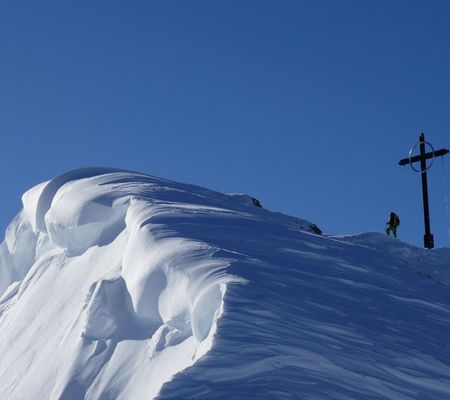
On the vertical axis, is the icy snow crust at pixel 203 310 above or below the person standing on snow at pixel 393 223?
below

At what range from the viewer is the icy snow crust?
5227 mm

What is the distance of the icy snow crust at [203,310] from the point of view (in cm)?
523

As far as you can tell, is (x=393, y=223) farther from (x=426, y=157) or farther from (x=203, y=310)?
(x=203, y=310)

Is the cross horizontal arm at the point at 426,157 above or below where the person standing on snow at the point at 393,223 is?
above

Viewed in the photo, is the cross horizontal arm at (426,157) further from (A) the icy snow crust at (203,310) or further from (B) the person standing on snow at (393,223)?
(A) the icy snow crust at (203,310)

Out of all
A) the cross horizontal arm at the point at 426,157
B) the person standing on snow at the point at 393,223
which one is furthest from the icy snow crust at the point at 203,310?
the cross horizontal arm at the point at 426,157

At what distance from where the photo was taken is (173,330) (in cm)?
665

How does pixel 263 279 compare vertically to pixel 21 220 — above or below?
below

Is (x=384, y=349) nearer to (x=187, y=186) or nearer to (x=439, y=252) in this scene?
(x=187, y=186)

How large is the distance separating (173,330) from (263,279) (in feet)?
2.75

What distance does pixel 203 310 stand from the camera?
611 centimetres

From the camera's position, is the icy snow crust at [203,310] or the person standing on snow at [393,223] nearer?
the icy snow crust at [203,310]

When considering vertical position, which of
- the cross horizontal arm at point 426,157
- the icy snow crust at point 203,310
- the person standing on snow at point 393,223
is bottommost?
the icy snow crust at point 203,310

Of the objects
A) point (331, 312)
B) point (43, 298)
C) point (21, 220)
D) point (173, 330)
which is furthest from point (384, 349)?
point (21, 220)
